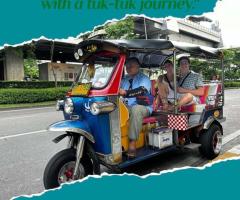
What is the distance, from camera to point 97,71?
374 centimetres

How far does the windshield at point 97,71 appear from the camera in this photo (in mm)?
3565

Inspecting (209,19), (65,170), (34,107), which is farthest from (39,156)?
(34,107)

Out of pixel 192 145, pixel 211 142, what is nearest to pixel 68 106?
pixel 192 145

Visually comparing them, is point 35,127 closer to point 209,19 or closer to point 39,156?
point 39,156

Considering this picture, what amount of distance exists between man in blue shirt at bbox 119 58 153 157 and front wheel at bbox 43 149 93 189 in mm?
697

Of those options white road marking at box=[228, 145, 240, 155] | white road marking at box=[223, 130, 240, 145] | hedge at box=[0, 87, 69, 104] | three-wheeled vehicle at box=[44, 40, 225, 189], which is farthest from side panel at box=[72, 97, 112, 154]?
hedge at box=[0, 87, 69, 104]

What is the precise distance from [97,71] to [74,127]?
0.86 m

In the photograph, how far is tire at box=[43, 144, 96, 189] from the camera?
307 centimetres

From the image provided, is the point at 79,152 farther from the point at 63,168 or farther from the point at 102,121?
the point at 102,121

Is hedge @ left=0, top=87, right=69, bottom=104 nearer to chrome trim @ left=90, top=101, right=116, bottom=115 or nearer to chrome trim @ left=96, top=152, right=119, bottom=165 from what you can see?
chrome trim @ left=96, top=152, right=119, bottom=165

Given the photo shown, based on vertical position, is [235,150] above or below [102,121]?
below

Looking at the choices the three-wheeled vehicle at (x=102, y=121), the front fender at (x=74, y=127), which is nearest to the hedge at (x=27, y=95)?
the three-wheeled vehicle at (x=102, y=121)

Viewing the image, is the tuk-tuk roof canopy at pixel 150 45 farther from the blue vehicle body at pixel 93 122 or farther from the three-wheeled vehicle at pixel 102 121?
the blue vehicle body at pixel 93 122

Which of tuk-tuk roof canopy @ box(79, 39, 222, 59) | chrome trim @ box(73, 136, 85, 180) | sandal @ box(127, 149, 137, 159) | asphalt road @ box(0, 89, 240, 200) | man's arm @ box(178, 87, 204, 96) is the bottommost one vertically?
asphalt road @ box(0, 89, 240, 200)
